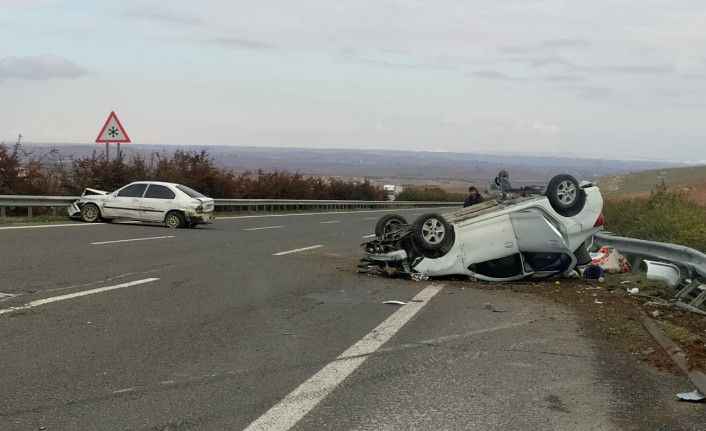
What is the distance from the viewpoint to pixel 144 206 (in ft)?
70.6

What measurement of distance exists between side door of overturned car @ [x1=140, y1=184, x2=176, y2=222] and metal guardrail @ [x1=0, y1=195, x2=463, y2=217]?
2535mm

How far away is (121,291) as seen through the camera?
30.5 ft

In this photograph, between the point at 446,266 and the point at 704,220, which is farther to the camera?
the point at 704,220

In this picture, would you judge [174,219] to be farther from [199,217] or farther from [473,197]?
[473,197]

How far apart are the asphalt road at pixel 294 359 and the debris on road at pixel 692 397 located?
13 cm

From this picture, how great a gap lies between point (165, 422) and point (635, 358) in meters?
4.32

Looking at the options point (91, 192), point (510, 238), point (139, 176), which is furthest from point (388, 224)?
point (139, 176)

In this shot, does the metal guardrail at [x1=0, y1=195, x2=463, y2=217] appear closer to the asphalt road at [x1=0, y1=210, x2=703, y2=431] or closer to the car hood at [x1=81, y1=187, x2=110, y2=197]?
the car hood at [x1=81, y1=187, x2=110, y2=197]

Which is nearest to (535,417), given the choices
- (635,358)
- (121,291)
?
(635,358)

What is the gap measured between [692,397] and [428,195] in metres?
70.2

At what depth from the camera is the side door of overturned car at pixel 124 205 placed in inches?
849

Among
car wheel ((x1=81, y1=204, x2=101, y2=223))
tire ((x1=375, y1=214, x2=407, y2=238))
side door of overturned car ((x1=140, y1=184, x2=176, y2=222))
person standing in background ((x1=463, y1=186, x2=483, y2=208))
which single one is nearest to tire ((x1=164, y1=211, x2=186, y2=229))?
side door of overturned car ((x1=140, y1=184, x2=176, y2=222))

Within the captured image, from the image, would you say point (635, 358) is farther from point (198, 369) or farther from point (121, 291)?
point (121, 291)

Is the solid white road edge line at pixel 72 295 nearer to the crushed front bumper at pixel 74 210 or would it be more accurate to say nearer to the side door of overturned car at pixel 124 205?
the side door of overturned car at pixel 124 205
